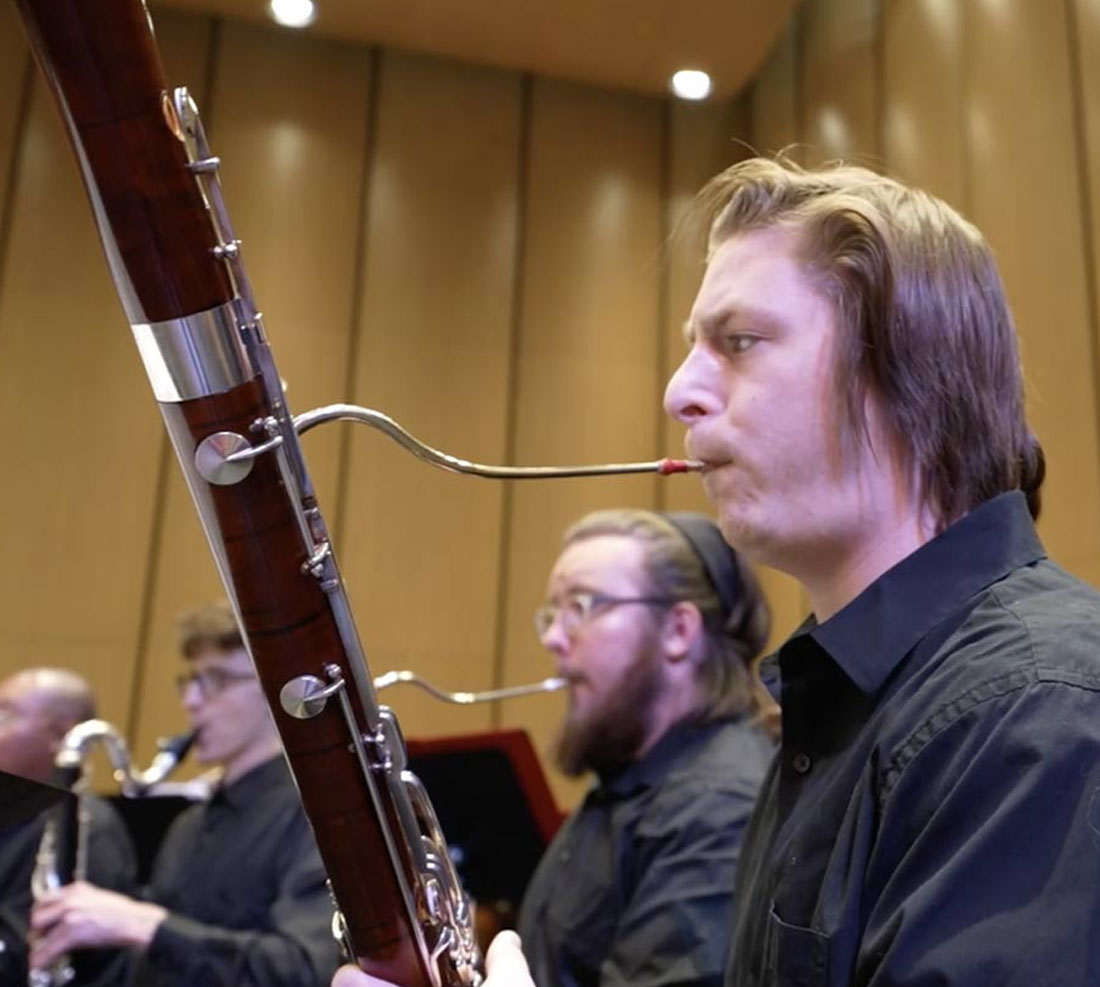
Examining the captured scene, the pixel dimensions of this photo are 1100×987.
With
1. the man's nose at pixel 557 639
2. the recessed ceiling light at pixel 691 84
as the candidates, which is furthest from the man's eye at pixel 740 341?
the recessed ceiling light at pixel 691 84

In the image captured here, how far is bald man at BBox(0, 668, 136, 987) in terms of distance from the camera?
2221 mm

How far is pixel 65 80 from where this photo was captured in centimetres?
72

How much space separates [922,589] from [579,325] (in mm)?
3976

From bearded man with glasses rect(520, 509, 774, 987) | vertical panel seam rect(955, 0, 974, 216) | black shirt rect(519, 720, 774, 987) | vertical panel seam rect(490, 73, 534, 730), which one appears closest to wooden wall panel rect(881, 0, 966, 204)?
vertical panel seam rect(955, 0, 974, 216)

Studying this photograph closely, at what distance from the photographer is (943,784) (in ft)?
2.41

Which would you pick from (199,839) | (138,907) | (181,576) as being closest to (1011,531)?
(138,907)

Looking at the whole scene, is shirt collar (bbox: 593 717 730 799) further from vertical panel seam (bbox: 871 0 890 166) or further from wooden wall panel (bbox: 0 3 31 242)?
A: wooden wall panel (bbox: 0 3 31 242)

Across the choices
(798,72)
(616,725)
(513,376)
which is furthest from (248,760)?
(798,72)

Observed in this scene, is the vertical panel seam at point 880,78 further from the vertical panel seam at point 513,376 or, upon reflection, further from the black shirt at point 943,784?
the black shirt at point 943,784

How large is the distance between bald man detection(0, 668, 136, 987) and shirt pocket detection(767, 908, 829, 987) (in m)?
1.33

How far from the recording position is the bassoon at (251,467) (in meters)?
0.74

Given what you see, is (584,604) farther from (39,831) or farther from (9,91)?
(9,91)

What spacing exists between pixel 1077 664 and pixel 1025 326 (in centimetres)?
264

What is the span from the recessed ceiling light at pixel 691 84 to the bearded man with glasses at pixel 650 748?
10.7ft
